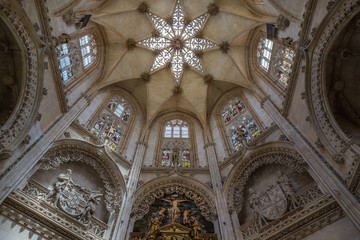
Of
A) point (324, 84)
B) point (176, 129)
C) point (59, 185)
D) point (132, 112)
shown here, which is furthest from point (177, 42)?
point (59, 185)

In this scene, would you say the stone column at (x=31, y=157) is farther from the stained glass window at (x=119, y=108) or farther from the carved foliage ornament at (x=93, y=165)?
the stained glass window at (x=119, y=108)

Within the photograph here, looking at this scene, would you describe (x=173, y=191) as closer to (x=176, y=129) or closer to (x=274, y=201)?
(x=274, y=201)

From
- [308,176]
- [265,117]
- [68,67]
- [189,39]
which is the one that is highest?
[189,39]

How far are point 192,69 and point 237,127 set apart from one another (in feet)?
22.1

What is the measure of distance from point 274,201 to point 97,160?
8.15m

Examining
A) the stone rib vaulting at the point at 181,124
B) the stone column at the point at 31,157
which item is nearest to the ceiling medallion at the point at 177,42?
the stone rib vaulting at the point at 181,124

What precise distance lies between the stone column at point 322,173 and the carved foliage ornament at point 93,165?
26.3 feet

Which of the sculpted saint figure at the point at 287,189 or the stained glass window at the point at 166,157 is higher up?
the stained glass window at the point at 166,157

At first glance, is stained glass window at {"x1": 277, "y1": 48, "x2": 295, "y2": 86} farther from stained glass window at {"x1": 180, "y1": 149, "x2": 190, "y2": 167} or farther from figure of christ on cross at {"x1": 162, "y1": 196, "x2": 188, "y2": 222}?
figure of christ on cross at {"x1": 162, "y1": 196, "x2": 188, "y2": 222}

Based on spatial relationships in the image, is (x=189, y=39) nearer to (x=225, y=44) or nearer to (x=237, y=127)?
(x=225, y=44)

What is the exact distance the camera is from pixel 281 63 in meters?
13.4

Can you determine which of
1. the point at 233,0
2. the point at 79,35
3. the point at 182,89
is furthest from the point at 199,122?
the point at 79,35

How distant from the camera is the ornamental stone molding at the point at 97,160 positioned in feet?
34.7

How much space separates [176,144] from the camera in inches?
629
